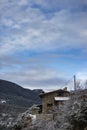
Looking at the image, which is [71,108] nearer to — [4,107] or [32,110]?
[32,110]

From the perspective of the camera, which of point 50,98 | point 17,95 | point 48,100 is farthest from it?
point 17,95

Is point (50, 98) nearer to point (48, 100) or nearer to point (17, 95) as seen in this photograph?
point (48, 100)

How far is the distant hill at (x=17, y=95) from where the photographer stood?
311 ft

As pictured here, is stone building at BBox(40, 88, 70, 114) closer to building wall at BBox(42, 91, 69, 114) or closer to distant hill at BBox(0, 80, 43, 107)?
building wall at BBox(42, 91, 69, 114)

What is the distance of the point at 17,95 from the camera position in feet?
336

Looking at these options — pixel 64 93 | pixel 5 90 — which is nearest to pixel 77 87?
pixel 64 93

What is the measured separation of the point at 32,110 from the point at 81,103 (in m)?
29.7

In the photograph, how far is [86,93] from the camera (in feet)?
110

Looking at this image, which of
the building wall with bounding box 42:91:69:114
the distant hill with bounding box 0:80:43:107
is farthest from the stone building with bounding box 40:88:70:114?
the distant hill with bounding box 0:80:43:107

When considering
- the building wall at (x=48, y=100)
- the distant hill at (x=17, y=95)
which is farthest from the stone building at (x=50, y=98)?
the distant hill at (x=17, y=95)

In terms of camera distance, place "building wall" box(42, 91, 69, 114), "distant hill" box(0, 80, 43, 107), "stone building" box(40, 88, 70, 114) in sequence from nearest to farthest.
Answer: "stone building" box(40, 88, 70, 114) < "building wall" box(42, 91, 69, 114) < "distant hill" box(0, 80, 43, 107)

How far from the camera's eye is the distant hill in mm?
94688

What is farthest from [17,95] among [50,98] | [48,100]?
[50,98]

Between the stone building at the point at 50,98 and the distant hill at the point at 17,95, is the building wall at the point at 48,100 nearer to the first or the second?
the stone building at the point at 50,98
